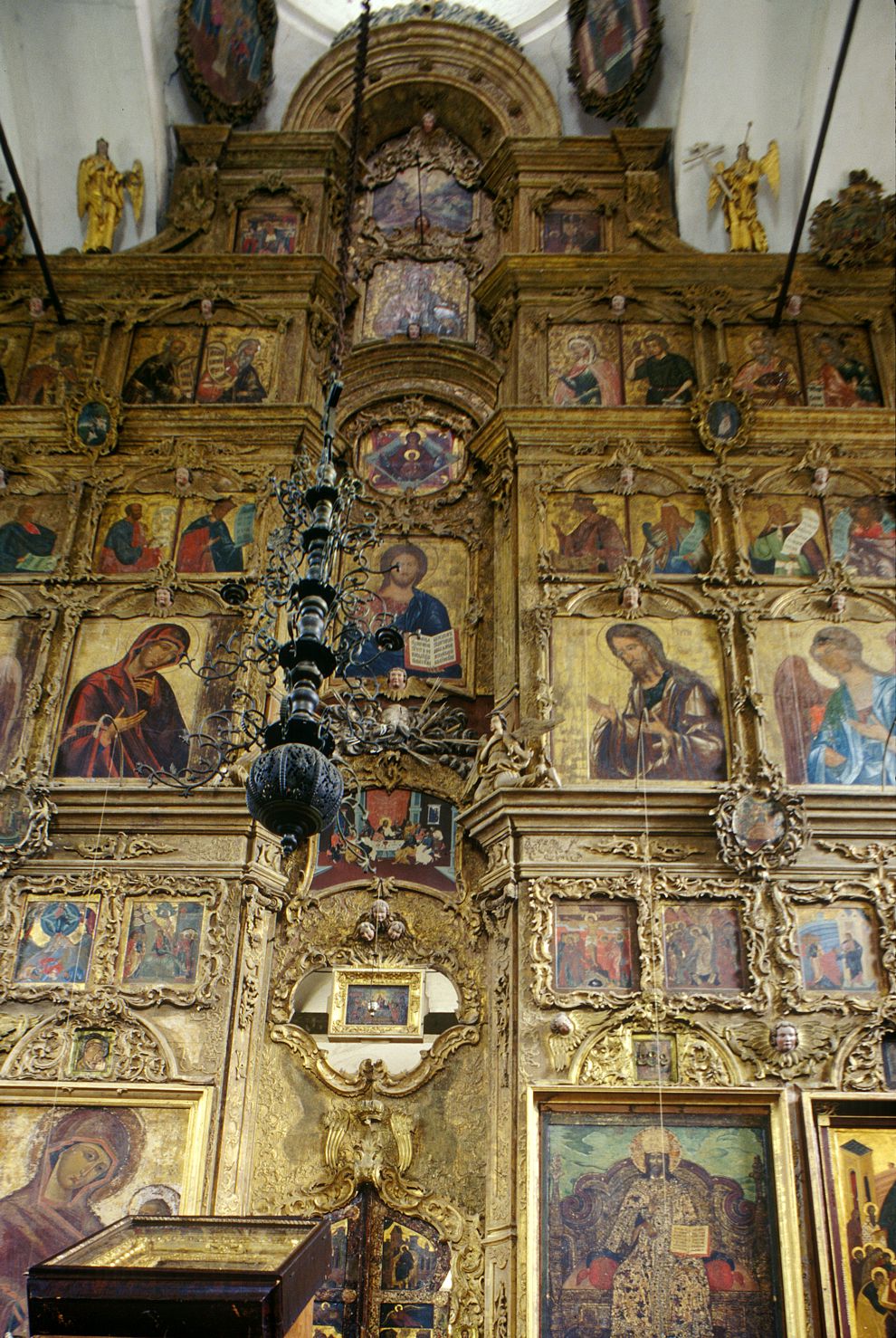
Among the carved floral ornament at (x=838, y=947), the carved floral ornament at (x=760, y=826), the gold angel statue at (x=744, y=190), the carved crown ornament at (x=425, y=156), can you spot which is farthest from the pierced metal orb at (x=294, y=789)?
the carved crown ornament at (x=425, y=156)

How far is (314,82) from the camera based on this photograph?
14.4 m

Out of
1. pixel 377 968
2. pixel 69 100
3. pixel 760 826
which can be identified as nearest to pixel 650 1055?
pixel 760 826

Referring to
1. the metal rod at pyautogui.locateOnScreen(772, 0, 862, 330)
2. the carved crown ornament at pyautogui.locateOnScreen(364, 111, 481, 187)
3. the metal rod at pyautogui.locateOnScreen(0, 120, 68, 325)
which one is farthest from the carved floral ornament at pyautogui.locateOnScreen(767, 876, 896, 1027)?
the carved crown ornament at pyautogui.locateOnScreen(364, 111, 481, 187)

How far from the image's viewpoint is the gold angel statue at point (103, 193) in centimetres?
1315

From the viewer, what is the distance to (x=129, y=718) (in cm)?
1046

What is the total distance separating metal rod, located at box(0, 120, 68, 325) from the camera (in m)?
11.0

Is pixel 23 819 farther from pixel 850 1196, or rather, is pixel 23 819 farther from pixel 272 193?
pixel 272 193

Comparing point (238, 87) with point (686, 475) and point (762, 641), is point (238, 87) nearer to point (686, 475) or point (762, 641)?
point (686, 475)

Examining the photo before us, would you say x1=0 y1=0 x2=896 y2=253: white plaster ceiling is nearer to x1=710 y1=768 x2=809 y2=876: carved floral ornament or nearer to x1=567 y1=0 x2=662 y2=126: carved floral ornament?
x1=567 y1=0 x2=662 y2=126: carved floral ornament

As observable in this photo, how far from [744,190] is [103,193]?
6.80m

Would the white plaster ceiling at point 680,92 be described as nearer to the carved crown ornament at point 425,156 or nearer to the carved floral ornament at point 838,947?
the carved crown ornament at point 425,156

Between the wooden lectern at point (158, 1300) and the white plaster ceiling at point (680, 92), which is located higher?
the white plaster ceiling at point (680, 92)

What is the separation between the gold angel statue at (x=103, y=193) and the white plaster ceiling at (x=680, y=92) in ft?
0.44

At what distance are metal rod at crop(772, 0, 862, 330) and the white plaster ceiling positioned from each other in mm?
Answer: 880
